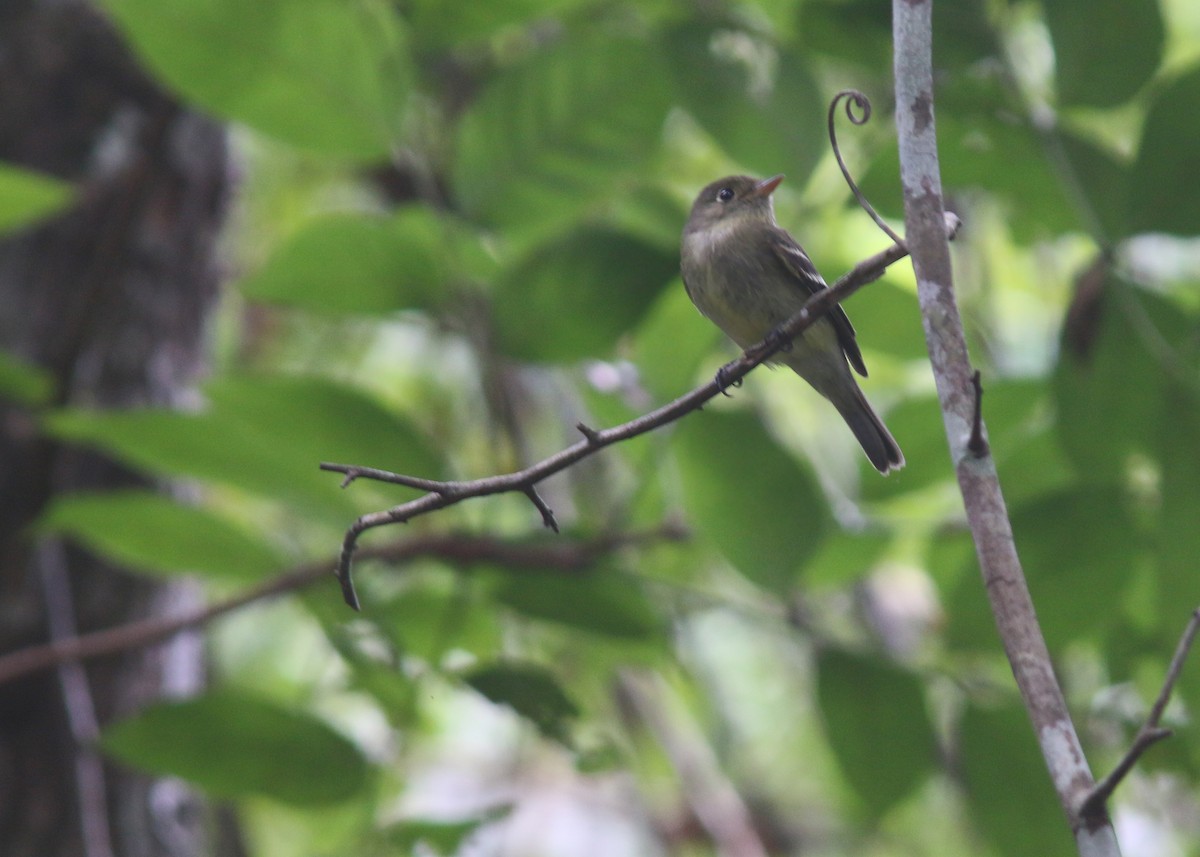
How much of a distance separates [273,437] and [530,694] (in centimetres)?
82

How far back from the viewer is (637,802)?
4.86 metres

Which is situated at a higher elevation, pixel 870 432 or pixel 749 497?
pixel 870 432

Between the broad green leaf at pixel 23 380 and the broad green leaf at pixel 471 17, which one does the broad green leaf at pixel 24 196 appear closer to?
the broad green leaf at pixel 23 380

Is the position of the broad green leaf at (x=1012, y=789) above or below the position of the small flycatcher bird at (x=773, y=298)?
below

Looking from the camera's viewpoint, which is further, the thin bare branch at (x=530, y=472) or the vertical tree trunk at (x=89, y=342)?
the vertical tree trunk at (x=89, y=342)

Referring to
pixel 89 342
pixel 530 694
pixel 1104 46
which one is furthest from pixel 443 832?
pixel 1104 46

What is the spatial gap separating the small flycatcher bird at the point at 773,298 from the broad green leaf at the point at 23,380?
160 cm

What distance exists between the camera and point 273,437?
2.65 m

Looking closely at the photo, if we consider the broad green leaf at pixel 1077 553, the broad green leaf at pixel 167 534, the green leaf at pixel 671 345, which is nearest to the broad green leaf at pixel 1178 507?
the broad green leaf at pixel 1077 553

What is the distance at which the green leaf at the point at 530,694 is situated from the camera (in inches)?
93.0

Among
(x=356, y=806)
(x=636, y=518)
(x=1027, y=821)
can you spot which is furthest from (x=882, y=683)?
(x=356, y=806)

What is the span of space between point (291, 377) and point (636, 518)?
87 cm

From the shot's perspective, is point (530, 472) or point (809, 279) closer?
point (530, 472)

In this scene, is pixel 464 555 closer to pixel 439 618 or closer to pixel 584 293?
pixel 439 618
